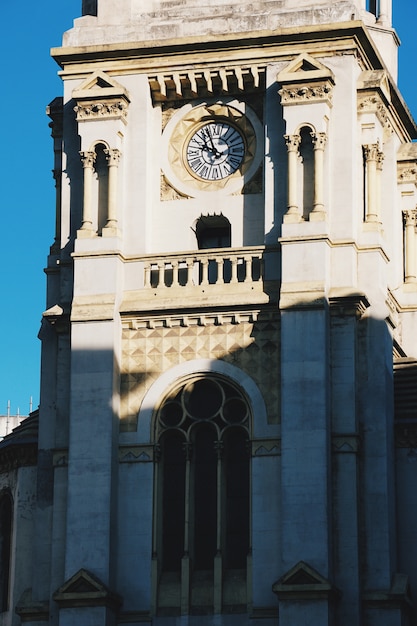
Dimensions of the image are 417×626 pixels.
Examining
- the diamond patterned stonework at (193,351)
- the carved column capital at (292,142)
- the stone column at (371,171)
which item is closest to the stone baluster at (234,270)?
the diamond patterned stonework at (193,351)

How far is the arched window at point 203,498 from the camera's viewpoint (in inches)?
1801

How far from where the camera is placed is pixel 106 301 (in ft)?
155

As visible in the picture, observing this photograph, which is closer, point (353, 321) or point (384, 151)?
point (353, 321)

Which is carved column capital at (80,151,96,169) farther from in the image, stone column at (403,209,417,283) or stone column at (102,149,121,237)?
stone column at (403,209,417,283)

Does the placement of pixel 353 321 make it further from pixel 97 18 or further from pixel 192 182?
pixel 97 18

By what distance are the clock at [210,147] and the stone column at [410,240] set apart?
19.1 ft

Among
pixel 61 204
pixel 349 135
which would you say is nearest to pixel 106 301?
pixel 61 204

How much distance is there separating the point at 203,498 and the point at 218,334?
363 centimetres

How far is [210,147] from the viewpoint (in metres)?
49.2

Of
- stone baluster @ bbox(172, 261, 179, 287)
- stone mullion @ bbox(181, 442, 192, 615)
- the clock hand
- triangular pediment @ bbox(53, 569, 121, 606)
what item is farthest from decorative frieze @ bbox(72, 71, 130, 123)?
triangular pediment @ bbox(53, 569, 121, 606)

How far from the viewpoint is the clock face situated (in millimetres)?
49000

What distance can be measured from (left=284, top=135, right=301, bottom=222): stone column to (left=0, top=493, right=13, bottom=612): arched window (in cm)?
948

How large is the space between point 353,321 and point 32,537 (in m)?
8.88

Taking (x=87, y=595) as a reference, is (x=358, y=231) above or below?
above
